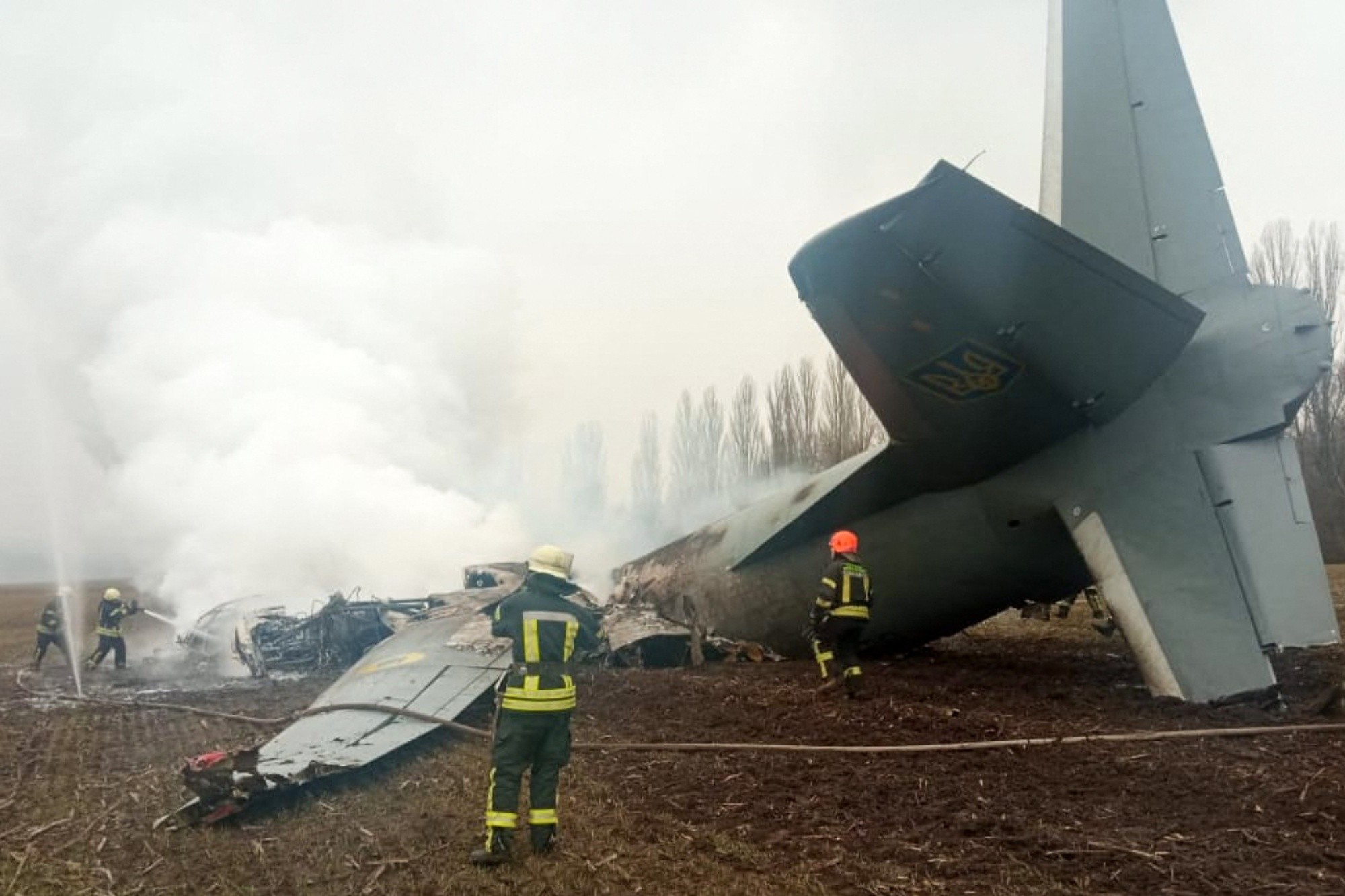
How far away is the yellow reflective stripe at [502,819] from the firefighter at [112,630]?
14.0m

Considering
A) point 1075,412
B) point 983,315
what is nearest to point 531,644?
point 983,315

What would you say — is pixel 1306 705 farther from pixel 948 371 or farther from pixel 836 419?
pixel 836 419

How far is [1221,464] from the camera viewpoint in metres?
7.95

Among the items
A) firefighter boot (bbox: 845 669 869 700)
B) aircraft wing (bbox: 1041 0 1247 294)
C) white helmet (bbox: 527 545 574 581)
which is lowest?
firefighter boot (bbox: 845 669 869 700)

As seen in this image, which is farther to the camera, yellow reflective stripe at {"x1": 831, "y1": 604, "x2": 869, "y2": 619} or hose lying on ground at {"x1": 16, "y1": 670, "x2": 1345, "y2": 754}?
yellow reflective stripe at {"x1": 831, "y1": 604, "x2": 869, "y2": 619}

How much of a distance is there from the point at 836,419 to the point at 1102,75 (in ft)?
86.1

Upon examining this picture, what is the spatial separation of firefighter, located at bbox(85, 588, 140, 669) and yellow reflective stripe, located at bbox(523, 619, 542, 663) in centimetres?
1378

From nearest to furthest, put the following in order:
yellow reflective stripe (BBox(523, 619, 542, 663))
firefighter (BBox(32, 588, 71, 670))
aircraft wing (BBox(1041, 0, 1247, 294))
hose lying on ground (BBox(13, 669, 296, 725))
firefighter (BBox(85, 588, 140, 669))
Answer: yellow reflective stripe (BBox(523, 619, 542, 663)), aircraft wing (BBox(1041, 0, 1247, 294)), hose lying on ground (BBox(13, 669, 296, 725)), firefighter (BBox(85, 588, 140, 669)), firefighter (BBox(32, 588, 71, 670))

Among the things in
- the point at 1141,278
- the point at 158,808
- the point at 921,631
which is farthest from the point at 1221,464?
the point at 158,808

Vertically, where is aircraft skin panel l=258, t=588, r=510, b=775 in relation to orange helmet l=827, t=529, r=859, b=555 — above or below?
below

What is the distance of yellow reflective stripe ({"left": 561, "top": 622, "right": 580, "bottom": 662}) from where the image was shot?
18.5 ft

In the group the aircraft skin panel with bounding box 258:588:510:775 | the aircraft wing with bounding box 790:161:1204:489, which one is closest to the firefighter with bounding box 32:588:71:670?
the aircraft skin panel with bounding box 258:588:510:775

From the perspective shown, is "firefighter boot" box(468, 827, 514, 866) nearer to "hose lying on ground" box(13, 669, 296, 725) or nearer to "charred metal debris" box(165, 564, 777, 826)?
"charred metal debris" box(165, 564, 777, 826)

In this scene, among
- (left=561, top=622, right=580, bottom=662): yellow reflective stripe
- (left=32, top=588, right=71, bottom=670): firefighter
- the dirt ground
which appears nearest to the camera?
the dirt ground
